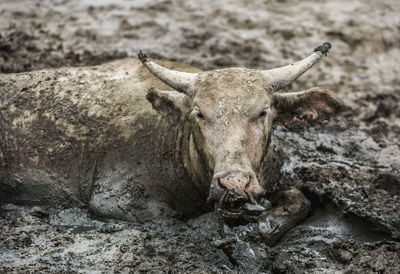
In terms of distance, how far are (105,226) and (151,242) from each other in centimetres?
68

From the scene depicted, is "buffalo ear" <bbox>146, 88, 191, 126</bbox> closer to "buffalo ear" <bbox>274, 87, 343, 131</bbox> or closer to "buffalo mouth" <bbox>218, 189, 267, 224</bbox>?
"buffalo ear" <bbox>274, 87, 343, 131</bbox>

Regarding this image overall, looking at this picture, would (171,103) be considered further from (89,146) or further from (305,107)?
(305,107)

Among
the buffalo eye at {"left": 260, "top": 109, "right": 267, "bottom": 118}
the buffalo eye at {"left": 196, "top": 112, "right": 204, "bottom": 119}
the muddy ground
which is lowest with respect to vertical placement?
the muddy ground

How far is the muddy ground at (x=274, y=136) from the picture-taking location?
441 cm

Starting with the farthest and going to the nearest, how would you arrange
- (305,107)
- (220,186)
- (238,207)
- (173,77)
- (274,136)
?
(274,136) → (305,107) → (173,77) → (238,207) → (220,186)

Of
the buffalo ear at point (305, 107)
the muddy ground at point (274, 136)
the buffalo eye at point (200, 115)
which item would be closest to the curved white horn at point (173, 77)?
the buffalo eye at point (200, 115)

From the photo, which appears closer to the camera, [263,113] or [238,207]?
[238,207]

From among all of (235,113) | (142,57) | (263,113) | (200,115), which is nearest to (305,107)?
(263,113)

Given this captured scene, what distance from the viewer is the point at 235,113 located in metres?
4.42

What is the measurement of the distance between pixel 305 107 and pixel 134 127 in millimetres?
1768

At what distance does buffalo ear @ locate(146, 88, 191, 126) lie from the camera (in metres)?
4.98

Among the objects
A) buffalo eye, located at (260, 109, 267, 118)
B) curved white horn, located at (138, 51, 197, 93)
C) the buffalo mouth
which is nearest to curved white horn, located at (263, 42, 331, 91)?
buffalo eye, located at (260, 109, 267, 118)

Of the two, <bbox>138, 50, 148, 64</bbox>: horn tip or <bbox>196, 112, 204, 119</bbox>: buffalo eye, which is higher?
<bbox>138, 50, 148, 64</bbox>: horn tip

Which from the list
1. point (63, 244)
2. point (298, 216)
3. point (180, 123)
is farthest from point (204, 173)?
point (63, 244)
